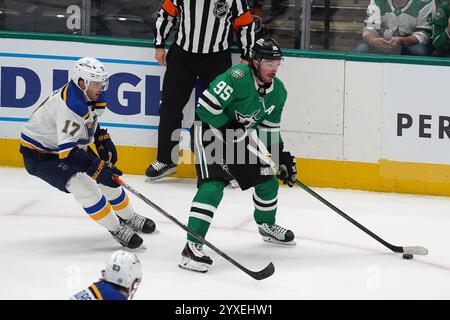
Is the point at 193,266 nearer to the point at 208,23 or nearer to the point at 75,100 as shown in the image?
the point at 75,100

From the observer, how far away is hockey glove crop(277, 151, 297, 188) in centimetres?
561

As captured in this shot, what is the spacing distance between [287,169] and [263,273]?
0.67m

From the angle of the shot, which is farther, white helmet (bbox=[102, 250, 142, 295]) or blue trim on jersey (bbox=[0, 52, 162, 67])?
blue trim on jersey (bbox=[0, 52, 162, 67])

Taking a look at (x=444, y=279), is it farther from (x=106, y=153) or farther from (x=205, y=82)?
(x=205, y=82)

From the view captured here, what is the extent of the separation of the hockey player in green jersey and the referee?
149 centimetres

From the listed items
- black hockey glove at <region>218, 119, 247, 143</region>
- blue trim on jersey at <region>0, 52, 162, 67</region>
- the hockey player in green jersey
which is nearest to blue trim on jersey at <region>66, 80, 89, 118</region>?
the hockey player in green jersey

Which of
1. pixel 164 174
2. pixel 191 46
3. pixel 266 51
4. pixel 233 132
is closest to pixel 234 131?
pixel 233 132

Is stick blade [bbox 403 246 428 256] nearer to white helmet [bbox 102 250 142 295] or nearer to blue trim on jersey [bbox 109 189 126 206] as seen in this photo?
blue trim on jersey [bbox 109 189 126 206]

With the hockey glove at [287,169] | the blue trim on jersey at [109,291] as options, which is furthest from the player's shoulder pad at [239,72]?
the blue trim on jersey at [109,291]

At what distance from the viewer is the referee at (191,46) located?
698 cm

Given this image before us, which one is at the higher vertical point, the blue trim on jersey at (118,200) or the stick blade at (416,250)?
the blue trim on jersey at (118,200)

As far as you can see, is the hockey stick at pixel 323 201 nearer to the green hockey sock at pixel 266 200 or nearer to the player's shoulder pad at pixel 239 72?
the green hockey sock at pixel 266 200

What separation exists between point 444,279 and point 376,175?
5.81 feet

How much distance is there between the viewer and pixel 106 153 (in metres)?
5.69
